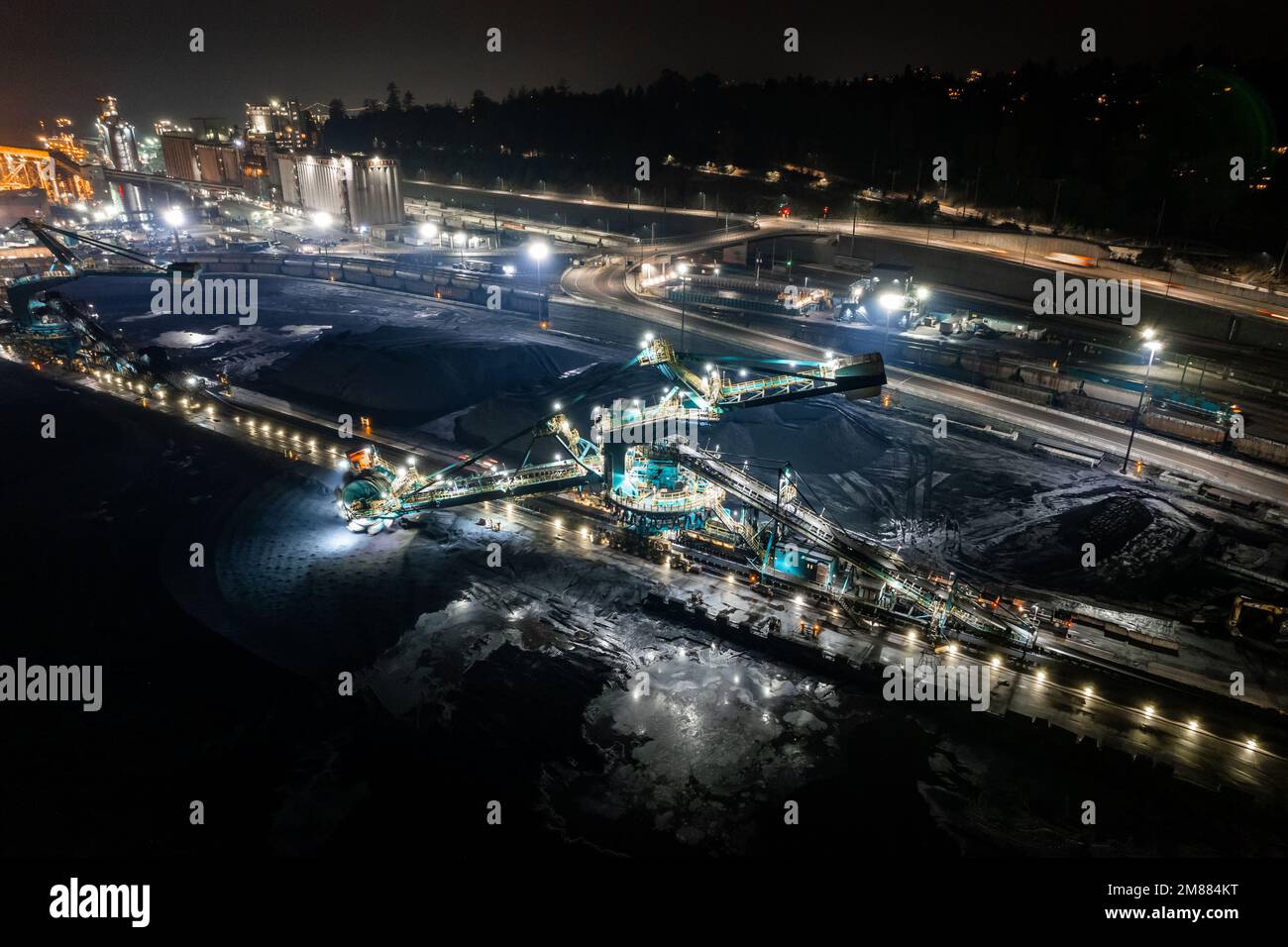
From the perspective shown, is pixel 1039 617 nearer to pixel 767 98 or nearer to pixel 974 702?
pixel 974 702

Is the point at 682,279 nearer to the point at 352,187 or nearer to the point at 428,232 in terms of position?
the point at 428,232

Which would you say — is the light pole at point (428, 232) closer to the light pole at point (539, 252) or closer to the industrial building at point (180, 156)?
the light pole at point (539, 252)

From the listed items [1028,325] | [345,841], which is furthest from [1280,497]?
[345,841]

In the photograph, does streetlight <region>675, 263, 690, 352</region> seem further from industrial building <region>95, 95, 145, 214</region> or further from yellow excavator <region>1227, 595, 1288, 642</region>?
industrial building <region>95, 95, 145, 214</region>

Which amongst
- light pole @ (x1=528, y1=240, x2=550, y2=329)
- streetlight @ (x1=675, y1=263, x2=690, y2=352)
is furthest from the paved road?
light pole @ (x1=528, y1=240, x2=550, y2=329)
